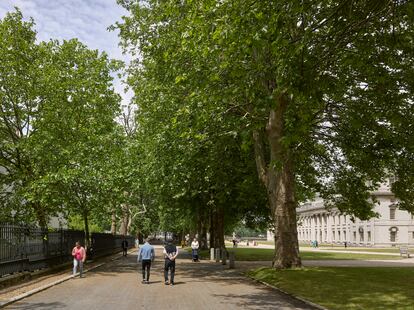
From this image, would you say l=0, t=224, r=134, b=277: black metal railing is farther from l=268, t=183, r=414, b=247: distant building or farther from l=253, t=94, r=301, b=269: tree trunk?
l=268, t=183, r=414, b=247: distant building

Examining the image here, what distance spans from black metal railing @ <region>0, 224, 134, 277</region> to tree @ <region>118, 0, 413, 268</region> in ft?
23.9

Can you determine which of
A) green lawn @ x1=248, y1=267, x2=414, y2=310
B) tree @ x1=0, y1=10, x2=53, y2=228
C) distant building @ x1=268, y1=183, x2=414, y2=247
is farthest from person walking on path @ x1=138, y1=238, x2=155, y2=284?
distant building @ x1=268, y1=183, x2=414, y2=247

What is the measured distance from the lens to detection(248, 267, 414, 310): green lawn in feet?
42.5

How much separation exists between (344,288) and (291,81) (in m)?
8.07

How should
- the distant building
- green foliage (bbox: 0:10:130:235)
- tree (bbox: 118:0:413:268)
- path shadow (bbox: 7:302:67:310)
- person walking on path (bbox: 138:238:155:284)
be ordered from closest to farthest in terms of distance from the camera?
tree (bbox: 118:0:413:268) → path shadow (bbox: 7:302:67:310) → person walking on path (bbox: 138:238:155:284) → green foliage (bbox: 0:10:130:235) → the distant building

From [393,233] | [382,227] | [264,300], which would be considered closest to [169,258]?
[264,300]

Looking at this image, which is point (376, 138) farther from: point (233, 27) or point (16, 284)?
point (16, 284)

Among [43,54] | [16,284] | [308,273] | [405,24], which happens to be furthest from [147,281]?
[43,54]

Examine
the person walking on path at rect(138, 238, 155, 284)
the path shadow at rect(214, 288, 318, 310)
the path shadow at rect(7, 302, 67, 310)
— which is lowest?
the path shadow at rect(7, 302, 67, 310)

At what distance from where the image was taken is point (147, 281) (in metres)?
18.4

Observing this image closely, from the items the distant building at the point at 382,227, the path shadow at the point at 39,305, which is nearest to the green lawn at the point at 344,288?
the path shadow at the point at 39,305

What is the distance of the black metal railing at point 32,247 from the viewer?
703 inches

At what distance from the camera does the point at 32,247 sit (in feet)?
69.3

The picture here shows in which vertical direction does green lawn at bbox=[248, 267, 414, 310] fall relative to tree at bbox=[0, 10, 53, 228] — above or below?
below
